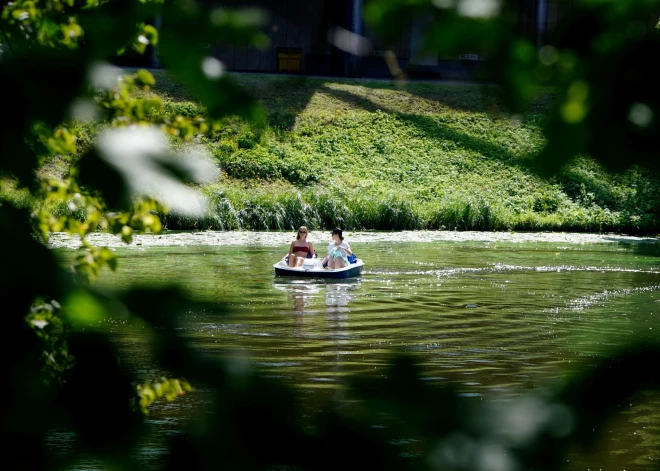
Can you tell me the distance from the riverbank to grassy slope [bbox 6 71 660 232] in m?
0.76

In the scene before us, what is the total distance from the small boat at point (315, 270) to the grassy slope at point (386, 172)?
6859 mm

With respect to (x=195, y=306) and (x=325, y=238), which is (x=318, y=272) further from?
(x=195, y=306)

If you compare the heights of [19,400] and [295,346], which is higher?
[19,400]

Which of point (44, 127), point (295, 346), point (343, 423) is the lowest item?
point (295, 346)

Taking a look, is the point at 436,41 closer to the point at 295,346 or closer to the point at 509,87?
the point at 509,87

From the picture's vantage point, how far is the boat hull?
675 inches

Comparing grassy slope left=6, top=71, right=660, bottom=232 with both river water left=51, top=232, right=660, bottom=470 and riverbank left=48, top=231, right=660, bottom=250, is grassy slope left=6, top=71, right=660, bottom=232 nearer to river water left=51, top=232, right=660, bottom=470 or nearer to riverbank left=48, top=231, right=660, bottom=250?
riverbank left=48, top=231, right=660, bottom=250

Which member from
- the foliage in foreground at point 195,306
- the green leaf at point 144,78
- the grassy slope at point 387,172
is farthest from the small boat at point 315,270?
the foliage in foreground at point 195,306

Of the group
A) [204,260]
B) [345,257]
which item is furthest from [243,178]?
[345,257]

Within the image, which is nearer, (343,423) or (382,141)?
(343,423)

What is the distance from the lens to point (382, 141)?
32.5 metres

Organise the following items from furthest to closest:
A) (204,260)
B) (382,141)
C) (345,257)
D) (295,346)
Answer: (382,141) → (204,260) → (345,257) → (295,346)

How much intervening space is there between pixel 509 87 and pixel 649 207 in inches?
1135

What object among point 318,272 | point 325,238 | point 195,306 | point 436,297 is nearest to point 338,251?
point 318,272
